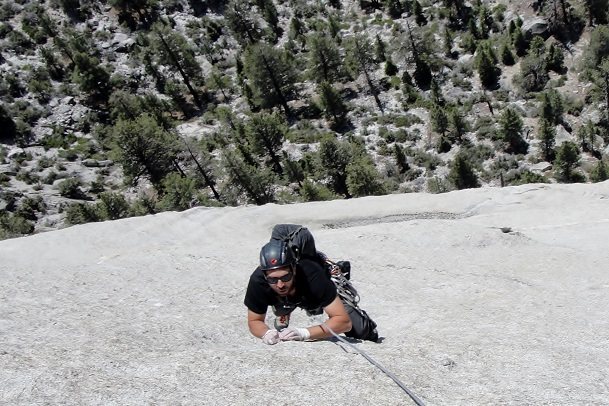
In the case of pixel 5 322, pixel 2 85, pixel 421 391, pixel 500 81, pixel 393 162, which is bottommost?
pixel 393 162

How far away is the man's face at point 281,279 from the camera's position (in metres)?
7.16

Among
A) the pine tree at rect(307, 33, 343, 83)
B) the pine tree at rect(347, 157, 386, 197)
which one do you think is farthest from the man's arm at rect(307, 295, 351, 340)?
the pine tree at rect(307, 33, 343, 83)

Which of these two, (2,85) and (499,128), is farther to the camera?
(2,85)

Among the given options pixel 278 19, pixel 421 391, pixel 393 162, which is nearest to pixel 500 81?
pixel 393 162

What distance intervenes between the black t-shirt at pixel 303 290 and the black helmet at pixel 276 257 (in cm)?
45

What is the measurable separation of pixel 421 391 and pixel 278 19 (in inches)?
3894

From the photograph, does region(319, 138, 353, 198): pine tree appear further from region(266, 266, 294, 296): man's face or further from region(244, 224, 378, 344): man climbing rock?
region(266, 266, 294, 296): man's face

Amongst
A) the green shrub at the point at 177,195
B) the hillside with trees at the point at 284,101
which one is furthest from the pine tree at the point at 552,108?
the green shrub at the point at 177,195

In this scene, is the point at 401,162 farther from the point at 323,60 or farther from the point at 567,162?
the point at 323,60

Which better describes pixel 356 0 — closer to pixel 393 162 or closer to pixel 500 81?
pixel 500 81

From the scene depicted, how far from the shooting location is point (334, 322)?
766 centimetres

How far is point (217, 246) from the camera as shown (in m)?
17.9

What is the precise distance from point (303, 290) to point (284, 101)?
2976 inches

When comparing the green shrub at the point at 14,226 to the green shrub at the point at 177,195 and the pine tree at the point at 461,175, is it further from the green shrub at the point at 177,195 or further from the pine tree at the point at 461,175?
the pine tree at the point at 461,175
